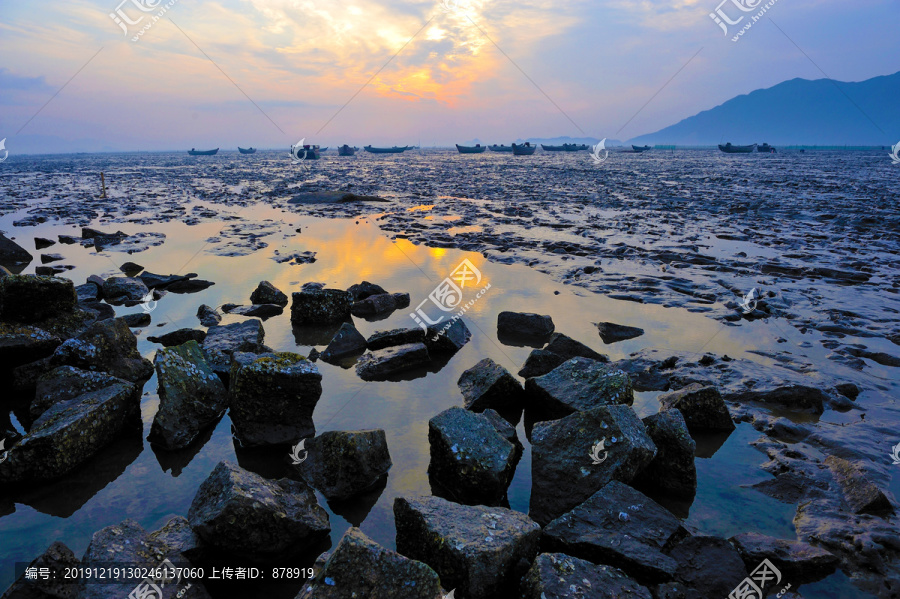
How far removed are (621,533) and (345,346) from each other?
4.76m

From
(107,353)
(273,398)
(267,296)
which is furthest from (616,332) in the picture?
(107,353)

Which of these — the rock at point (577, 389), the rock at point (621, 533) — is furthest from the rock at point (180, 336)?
the rock at point (621, 533)

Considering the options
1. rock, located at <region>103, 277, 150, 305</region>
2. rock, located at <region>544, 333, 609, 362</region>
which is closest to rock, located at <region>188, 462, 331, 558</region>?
rock, located at <region>544, 333, 609, 362</region>

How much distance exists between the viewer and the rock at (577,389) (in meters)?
5.25

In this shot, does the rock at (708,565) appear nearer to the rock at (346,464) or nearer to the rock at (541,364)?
the rock at (346,464)

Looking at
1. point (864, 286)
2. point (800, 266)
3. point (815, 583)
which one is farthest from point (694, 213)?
point (815, 583)

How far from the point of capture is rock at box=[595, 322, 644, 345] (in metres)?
7.75

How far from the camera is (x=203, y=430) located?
523 cm

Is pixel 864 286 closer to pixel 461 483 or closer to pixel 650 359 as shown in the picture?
pixel 650 359

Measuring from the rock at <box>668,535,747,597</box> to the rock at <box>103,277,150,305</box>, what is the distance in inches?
391

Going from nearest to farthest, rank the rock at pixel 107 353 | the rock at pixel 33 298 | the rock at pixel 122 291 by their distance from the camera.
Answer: the rock at pixel 107 353 < the rock at pixel 33 298 < the rock at pixel 122 291

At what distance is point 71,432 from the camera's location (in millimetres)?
4438

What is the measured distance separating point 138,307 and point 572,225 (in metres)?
13.7

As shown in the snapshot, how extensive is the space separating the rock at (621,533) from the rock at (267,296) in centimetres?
710
